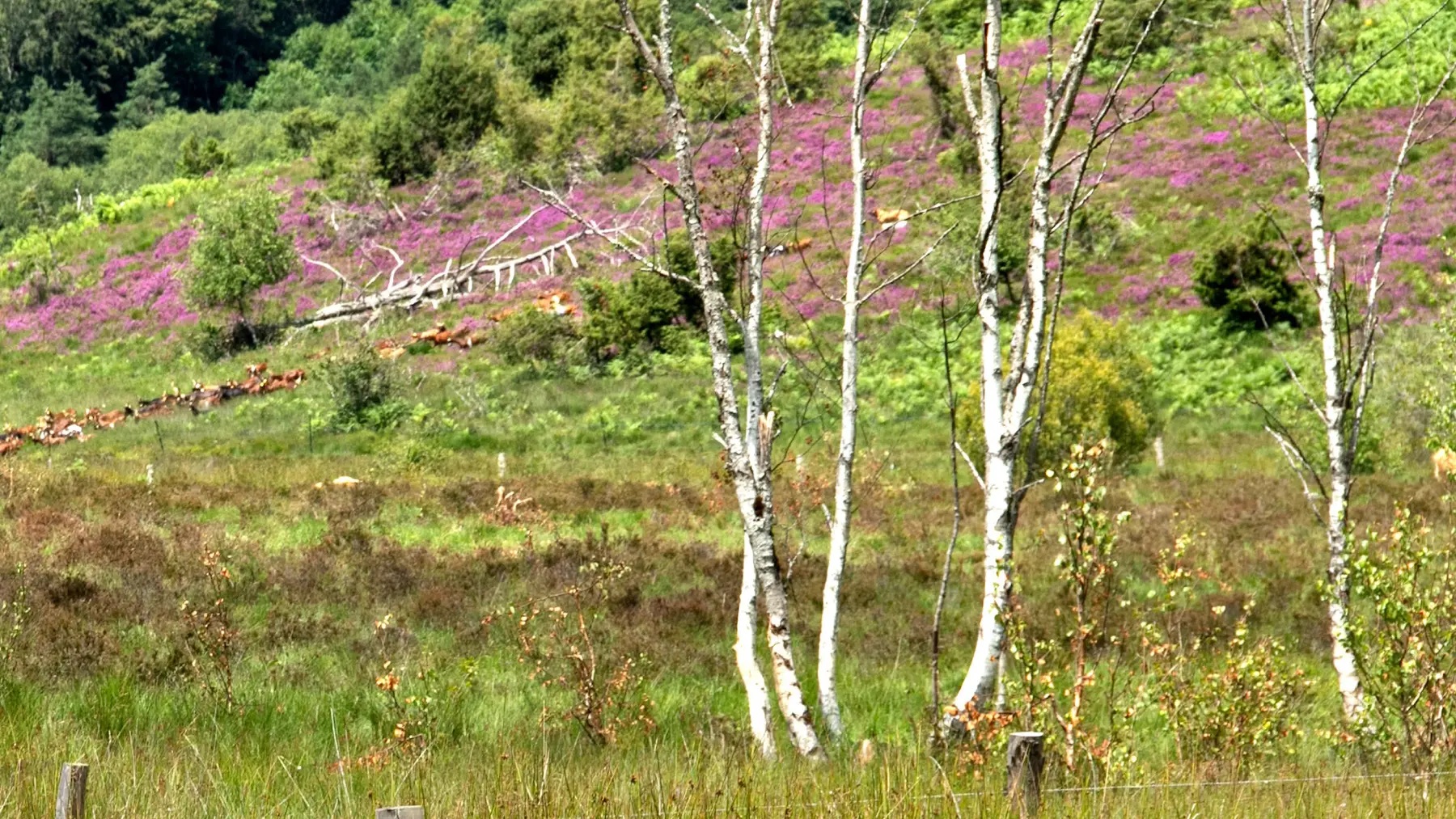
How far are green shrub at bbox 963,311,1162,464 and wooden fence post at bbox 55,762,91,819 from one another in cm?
1717

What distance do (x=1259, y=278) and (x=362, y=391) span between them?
72.3 ft

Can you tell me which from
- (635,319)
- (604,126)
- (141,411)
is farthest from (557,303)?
(604,126)

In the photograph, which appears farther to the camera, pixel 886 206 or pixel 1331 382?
pixel 886 206

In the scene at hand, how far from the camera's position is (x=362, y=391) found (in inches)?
1309

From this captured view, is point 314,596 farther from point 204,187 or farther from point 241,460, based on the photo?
point 204,187

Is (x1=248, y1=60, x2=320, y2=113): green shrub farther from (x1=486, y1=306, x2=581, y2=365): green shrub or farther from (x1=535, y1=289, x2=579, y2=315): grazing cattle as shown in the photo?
(x1=486, y1=306, x2=581, y2=365): green shrub

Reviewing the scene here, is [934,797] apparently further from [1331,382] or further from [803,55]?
[803,55]

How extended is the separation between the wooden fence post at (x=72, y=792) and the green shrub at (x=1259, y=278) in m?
30.1

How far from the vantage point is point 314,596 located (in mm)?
14258

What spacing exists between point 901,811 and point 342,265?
150 ft

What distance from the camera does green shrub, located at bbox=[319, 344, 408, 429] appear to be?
3238cm

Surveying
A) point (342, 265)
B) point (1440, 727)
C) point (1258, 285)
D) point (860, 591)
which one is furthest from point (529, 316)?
point (1440, 727)

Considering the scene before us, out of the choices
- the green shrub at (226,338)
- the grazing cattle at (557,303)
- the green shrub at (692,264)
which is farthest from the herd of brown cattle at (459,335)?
the green shrub at (226,338)

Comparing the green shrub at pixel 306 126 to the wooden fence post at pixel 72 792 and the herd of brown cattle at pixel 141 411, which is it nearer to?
the herd of brown cattle at pixel 141 411
